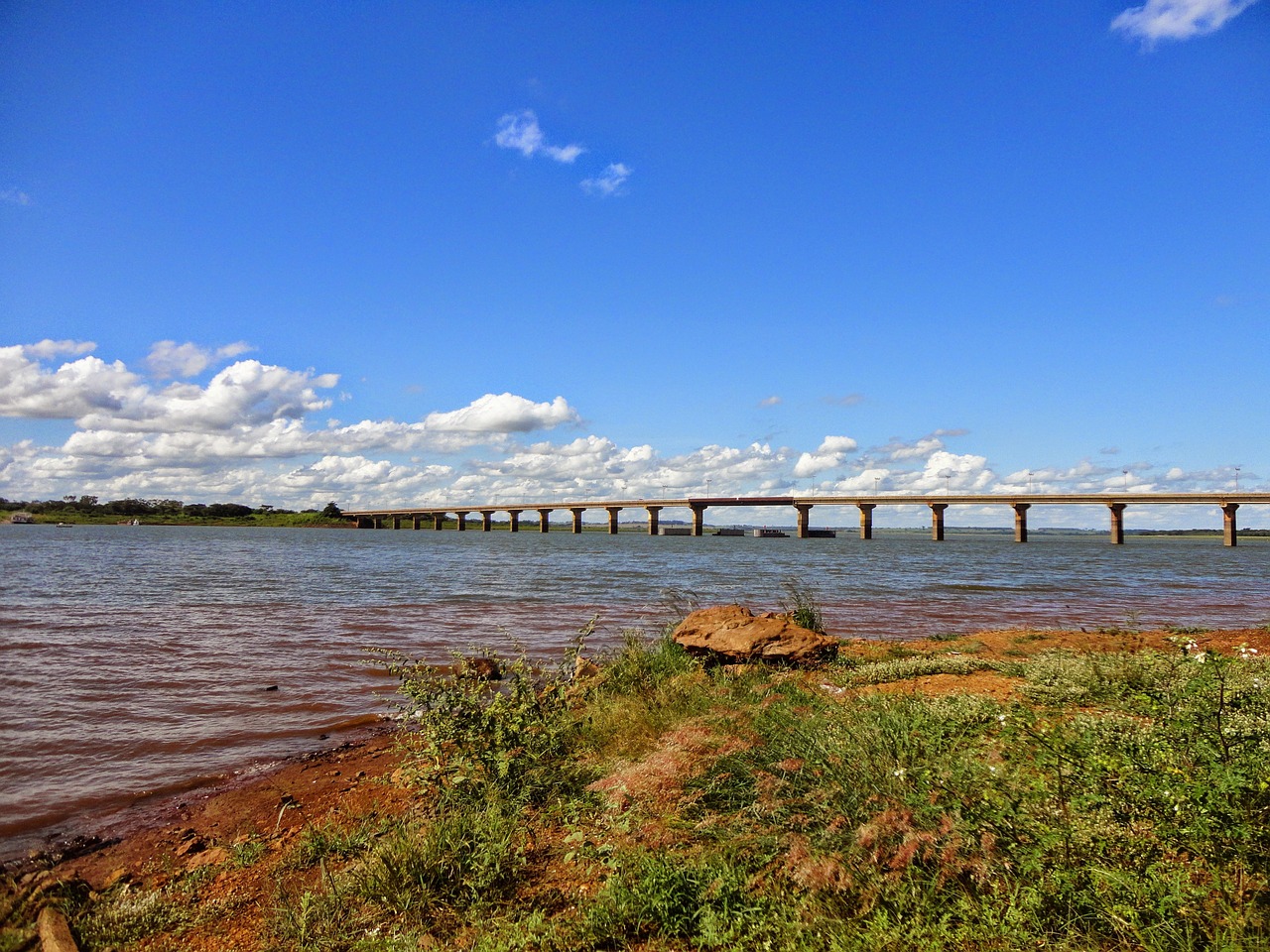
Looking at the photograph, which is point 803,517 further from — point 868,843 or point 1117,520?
point 868,843

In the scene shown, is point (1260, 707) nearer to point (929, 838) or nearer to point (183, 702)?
point (929, 838)

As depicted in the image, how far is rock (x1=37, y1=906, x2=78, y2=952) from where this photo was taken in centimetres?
416

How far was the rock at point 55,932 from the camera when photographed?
13.6 ft

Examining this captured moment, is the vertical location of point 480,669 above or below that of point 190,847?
above

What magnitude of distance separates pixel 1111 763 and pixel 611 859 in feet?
9.96

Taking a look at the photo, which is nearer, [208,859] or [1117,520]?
[208,859]

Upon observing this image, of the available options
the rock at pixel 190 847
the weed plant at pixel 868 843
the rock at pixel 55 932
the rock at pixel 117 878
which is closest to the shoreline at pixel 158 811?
the rock at pixel 190 847

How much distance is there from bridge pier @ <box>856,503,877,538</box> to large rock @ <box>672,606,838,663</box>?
105 m

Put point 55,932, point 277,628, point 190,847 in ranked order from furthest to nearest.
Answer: point 277,628 → point 190,847 → point 55,932

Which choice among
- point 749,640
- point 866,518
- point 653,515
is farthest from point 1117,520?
point 749,640

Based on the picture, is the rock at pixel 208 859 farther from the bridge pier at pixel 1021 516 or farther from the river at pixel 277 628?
the bridge pier at pixel 1021 516

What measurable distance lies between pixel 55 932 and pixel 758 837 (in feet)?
14.3

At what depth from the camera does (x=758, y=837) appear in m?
4.49

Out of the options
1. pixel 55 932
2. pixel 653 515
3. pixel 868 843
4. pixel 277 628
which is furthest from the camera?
pixel 653 515
